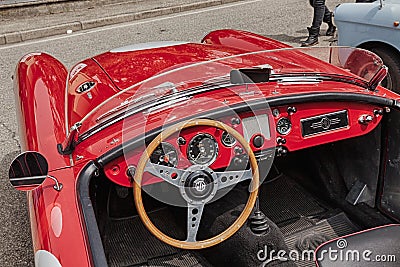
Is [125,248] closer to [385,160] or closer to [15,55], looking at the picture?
[385,160]

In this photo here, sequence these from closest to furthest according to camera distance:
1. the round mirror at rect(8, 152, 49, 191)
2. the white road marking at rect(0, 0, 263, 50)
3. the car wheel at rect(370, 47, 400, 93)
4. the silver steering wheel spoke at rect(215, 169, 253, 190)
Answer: the round mirror at rect(8, 152, 49, 191)
the silver steering wheel spoke at rect(215, 169, 253, 190)
the car wheel at rect(370, 47, 400, 93)
the white road marking at rect(0, 0, 263, 50)

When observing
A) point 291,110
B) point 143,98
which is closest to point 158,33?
point 143,98

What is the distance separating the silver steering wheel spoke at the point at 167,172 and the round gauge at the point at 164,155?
35 mm

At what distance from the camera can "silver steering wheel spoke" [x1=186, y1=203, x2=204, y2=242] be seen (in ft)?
6.57

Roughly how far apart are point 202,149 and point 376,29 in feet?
10.4

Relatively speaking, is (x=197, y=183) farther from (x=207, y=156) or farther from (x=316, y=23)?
(x=316, y=23)

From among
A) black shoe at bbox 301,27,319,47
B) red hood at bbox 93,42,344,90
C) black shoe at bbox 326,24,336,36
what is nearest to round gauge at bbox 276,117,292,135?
red hood at bbox 93,42,344,90

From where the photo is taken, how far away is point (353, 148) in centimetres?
280

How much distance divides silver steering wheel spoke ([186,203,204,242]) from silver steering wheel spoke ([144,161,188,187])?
125mm

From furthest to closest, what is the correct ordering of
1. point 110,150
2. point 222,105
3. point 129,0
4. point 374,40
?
point 129,0 < point 374,40 < point 222,105 < point 110,150

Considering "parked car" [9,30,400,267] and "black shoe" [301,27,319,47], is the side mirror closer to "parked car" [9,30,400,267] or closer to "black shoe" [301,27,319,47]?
"parked car" [9,30,400,267]

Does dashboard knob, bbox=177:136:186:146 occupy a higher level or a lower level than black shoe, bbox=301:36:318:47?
higher

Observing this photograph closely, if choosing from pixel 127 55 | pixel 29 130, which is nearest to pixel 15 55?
A: pixel 127 55

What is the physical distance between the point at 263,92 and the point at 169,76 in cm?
47
